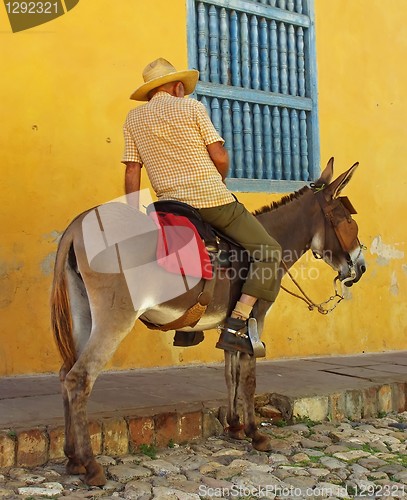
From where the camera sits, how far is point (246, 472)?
3.73 meters

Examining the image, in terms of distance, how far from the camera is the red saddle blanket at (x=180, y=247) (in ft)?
12.1

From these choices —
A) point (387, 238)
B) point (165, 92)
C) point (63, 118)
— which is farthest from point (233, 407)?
point (387, 238)

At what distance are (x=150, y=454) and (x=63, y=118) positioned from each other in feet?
10.4

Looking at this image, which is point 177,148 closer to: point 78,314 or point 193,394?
point 78,314

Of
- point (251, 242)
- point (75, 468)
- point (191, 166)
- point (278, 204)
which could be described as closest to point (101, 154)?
point (278, 204)

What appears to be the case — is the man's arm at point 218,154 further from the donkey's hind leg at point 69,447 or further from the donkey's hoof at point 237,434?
the donkey's hoof at point 237,434

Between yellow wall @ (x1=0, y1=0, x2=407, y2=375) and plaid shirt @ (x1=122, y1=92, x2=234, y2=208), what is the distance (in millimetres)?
1844

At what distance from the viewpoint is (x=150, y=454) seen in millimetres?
4105

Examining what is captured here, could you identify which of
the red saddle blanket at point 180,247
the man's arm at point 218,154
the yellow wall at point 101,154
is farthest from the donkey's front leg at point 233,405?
the yellow wall at point 101,154

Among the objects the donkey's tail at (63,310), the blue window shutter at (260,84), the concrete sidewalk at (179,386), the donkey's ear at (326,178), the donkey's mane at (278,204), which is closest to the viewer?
the donkey's tail at (63,310)

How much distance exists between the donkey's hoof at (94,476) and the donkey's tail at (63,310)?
0.56m

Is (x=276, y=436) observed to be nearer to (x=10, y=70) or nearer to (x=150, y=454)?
(x=150, y=454)

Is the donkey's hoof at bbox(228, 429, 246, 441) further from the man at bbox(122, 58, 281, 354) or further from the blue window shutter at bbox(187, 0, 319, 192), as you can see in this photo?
the blue window shutter at bbox(187, 0, 319, 192)

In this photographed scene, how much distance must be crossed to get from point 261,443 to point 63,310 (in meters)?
1.56
